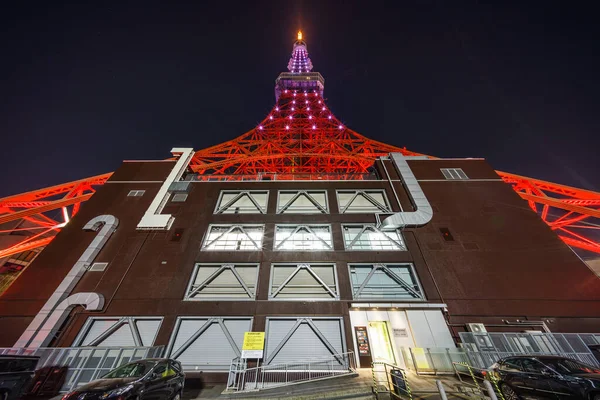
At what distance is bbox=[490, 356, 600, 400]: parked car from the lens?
19.5ft

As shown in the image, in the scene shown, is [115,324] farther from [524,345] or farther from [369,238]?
[524,345]

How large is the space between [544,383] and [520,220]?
493 inches

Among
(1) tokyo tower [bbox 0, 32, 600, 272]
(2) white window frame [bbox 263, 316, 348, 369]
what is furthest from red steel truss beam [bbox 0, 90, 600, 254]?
(2) white window frame [bbox 263, 316, 348, 369]

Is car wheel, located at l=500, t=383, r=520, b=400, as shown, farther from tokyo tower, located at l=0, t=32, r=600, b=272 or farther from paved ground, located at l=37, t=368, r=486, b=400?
tokyo tower, located at l=0, t=32, r=600, b=272

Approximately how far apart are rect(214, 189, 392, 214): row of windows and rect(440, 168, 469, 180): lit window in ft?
18.1

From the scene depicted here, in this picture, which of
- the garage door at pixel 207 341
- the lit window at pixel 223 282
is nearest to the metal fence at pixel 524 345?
the garage door at pixel 207 341

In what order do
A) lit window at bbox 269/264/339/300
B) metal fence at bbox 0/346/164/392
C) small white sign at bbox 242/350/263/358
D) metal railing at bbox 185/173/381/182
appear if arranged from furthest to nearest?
1. metal railing at bbox 185/173/381/182
2. lit window at bbox 269/264/339/300
3. small white sign at bbox 242/350/263/358
4. metal fence at bbox 0/346/164/392

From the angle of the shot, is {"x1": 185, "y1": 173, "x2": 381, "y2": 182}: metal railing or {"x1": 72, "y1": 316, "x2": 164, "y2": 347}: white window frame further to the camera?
{"x1": 185, "y1": 173, "x2": 381, "y2": 182}: metal railing

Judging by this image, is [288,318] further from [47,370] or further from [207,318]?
[47,370]

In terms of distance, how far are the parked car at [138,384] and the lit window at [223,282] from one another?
195 inches

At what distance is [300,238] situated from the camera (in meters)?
15.5

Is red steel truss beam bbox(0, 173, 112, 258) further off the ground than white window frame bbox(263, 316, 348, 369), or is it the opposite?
red steel truss beam bbox(0, 173, 112, 258)

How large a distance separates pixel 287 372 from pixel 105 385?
23.8ft

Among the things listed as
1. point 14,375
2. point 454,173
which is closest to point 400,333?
point 454,173
